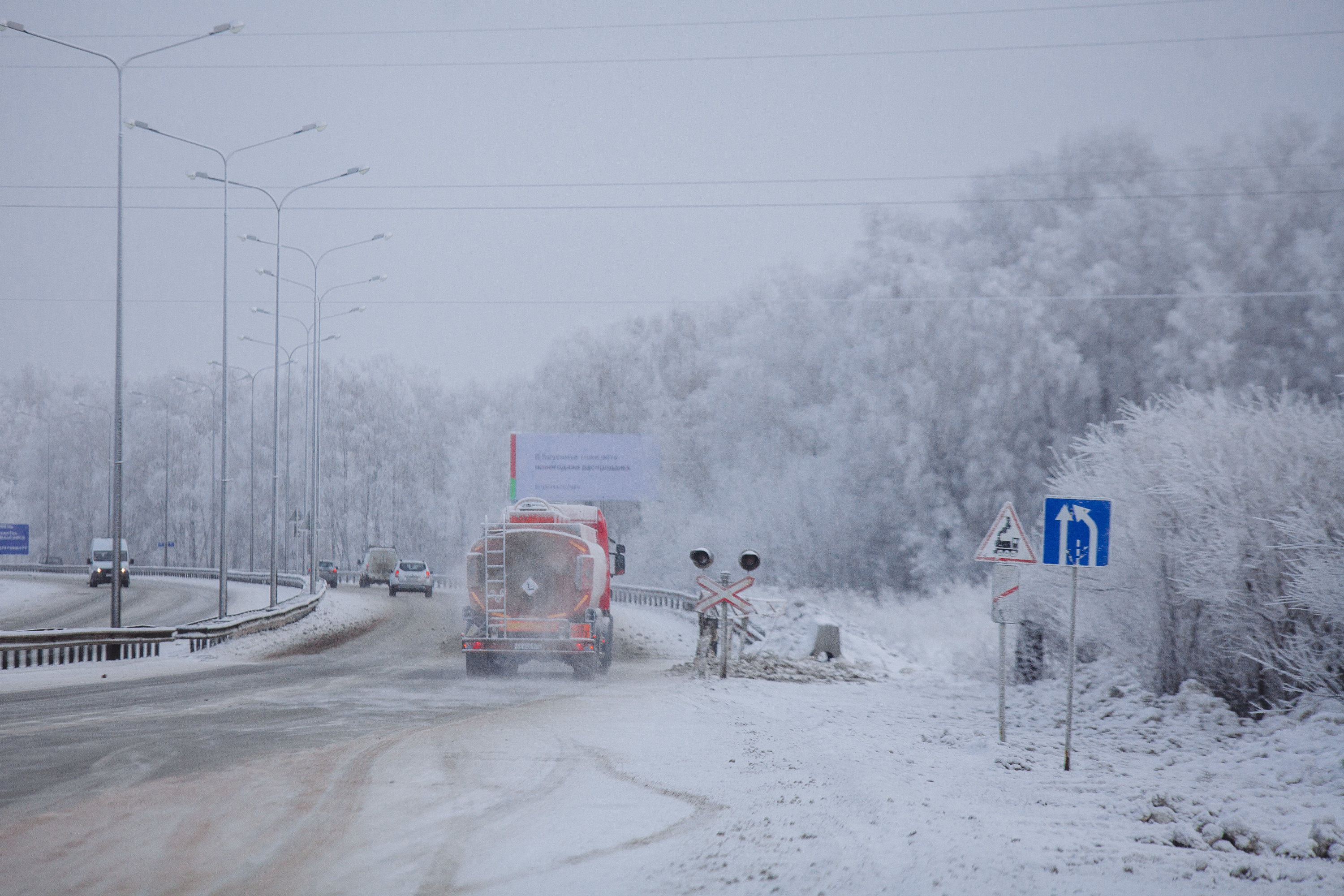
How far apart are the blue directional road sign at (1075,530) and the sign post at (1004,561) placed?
0.67 m

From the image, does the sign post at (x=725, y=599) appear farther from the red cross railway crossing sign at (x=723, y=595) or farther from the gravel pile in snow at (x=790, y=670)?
the gravel pile in snow at (x=790, y=670)

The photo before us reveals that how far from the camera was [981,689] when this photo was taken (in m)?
19.0

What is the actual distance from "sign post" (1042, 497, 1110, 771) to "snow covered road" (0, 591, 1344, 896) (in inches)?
76.5

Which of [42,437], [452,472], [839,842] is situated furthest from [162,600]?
[42,437]

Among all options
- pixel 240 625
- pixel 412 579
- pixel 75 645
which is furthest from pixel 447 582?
pixel 75 645

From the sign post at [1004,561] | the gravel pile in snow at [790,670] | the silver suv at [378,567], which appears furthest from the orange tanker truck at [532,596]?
the silver suv at [378,567]

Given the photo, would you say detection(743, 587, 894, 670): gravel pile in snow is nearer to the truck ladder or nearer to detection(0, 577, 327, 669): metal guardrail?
the truck ladder

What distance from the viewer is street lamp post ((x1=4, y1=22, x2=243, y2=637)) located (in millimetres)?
23703

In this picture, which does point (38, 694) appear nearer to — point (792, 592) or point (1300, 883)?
point (1300, 883)

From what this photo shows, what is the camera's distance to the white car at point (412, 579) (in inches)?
2303

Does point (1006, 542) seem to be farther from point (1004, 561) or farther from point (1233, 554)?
point (1233, 554)

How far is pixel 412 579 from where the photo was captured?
5888 cm

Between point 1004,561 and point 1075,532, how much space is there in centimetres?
127

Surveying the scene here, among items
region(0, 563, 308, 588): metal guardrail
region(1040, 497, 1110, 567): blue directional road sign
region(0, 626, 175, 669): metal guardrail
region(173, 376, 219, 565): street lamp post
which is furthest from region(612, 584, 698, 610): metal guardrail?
region(173, 376, 219, 565): street lamp post
